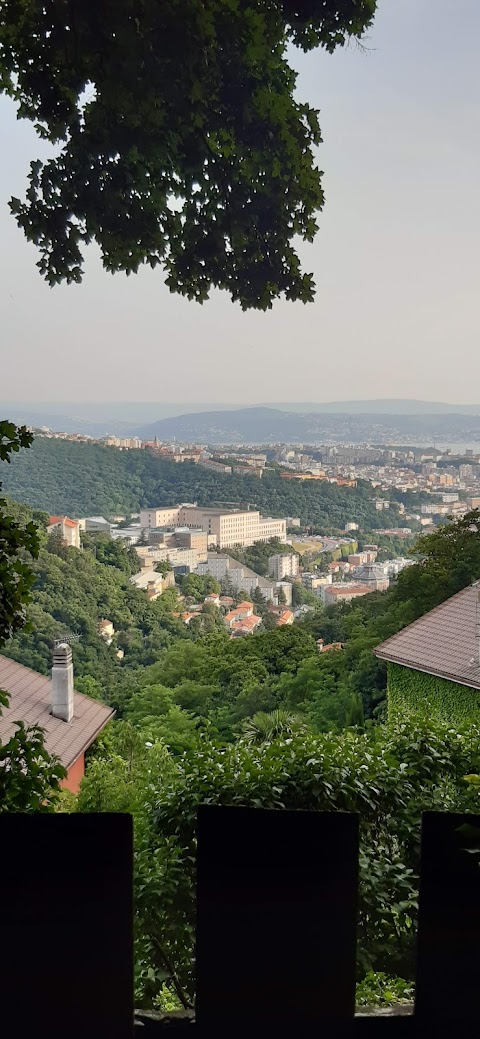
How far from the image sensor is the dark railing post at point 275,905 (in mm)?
947

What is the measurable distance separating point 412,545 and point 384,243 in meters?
1.85

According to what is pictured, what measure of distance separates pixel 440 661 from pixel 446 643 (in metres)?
0.15

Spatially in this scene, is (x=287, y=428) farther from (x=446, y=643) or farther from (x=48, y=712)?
(x=48, y=712)

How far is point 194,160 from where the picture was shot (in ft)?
9.95

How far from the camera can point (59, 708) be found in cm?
527

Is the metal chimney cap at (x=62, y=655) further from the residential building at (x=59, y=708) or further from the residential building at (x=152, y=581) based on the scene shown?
the residential building at (x=152, y=581)

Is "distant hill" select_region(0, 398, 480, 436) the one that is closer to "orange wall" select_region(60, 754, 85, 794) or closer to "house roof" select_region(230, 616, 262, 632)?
"house roof" select_region(230, 616, 262, 632)

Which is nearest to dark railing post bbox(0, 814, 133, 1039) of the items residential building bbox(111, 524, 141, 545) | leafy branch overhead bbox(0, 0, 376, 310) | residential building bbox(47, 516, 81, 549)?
leafy branch overhead bbox(0, 0, 376, 310)

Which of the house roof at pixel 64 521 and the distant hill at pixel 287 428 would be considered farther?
the distant hill at pixel 287 428

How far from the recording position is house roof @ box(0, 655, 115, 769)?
16.9 ft

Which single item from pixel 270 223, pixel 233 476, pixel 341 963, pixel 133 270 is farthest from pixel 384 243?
pixel 341 963

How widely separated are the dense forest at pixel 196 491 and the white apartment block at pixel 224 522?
0.06 metres

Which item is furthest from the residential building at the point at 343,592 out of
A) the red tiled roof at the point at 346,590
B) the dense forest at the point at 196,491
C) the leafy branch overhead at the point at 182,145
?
the leafy branch overhead at the point at 182,145

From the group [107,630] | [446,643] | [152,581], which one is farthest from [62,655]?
[446,643]
